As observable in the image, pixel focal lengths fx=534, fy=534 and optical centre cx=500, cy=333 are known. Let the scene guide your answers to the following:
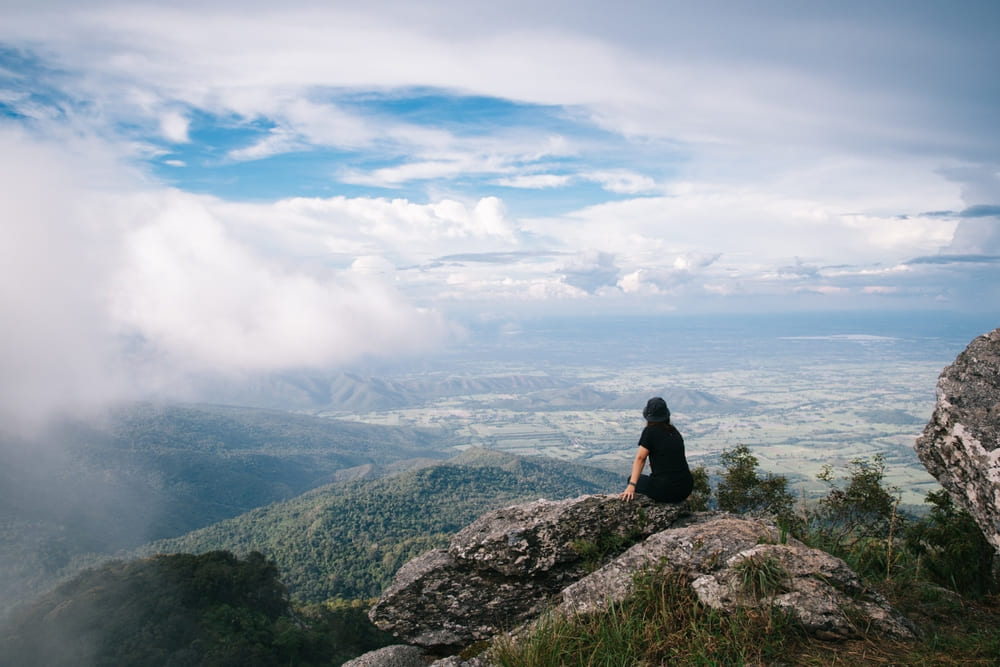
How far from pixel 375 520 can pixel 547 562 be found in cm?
11050

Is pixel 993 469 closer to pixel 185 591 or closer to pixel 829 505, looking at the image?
pixel 829 505

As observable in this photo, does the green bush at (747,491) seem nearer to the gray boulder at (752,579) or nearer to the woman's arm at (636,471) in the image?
the woman's arm at (636,471)

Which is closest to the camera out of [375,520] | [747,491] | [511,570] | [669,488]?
[669,488]

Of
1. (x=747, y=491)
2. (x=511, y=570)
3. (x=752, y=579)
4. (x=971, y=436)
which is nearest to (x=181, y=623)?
(x=747, y=491)

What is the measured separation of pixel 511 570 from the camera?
1016 centimetres

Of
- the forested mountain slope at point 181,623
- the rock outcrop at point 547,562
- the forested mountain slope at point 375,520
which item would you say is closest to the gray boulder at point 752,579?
the rock outcrop at point 547,562

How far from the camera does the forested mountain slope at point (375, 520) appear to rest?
81.4 meters

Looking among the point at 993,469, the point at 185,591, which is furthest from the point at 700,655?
the point at 185,591

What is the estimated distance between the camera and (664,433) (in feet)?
31.7

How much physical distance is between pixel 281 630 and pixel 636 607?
167 feet

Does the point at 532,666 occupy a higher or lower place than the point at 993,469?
lower

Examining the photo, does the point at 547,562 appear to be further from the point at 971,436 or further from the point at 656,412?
the point at 971,436

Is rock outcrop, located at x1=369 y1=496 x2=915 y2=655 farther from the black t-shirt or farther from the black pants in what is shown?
the black t-shirt

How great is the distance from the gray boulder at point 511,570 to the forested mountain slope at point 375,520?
2686 inches
